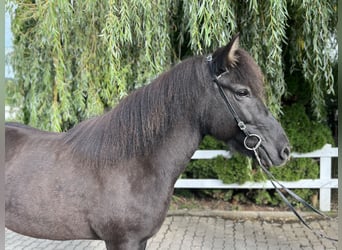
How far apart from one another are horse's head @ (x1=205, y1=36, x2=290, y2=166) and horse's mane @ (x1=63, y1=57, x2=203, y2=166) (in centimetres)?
11

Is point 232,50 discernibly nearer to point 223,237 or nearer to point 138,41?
point 138,41

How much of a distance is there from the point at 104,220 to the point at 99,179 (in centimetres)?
22

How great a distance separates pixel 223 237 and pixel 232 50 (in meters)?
3.29

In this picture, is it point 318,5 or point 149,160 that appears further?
point 318,5

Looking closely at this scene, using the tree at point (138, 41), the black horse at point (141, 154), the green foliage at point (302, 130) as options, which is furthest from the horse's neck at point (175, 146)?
the green foliage at point (302, 130)

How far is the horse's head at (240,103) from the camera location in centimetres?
191

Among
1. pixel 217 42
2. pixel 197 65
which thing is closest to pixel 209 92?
pixel 197 65

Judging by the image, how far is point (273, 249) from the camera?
416 cm

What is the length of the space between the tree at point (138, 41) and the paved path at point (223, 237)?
59.3 inches

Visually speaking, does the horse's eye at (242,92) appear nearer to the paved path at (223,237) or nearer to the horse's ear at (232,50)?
the horse's ear at (232,50)

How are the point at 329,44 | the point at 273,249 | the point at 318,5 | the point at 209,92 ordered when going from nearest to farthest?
the point at 209,92 < the point at 318,5 < the point at 329,44 < the point at 273,249

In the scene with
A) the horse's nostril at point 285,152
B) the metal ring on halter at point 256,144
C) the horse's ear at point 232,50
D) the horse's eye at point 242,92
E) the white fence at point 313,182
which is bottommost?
the white fence at point 313,182

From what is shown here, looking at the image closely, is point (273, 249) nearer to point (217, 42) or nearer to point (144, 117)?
point (217, 42)

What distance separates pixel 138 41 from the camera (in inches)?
152
